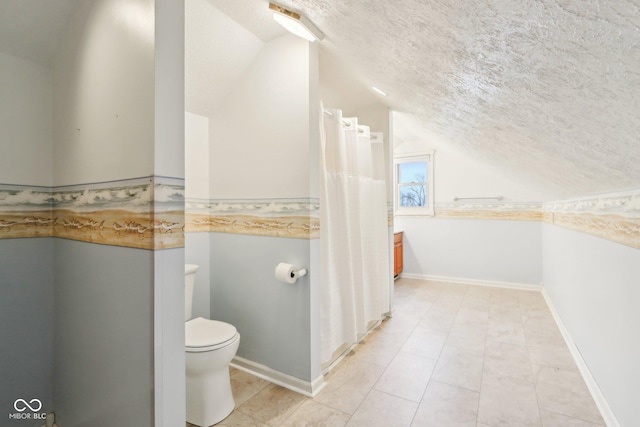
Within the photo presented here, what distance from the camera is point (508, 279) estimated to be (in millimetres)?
3992

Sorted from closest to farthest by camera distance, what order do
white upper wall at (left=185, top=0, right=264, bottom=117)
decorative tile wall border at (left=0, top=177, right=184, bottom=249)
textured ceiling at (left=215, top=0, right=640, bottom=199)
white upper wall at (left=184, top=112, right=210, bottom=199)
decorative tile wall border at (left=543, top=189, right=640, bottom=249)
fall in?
textured ceiling at (left=215, top=0, right=640, bottom=199) < decorative tile wall border at (left=0, top=177, right=184, bottom=249) < decorative tile wall border at (left=543, top=189, right=640, bottom=249) < white upper wall at (left=185, top=0, right=264, bottom=117) < white upper wall at (left=184, top=112, right=210, bottom=199)

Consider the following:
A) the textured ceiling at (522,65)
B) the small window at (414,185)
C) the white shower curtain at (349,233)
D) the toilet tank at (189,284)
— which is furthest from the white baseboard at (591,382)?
the toilet tank at (189,284)

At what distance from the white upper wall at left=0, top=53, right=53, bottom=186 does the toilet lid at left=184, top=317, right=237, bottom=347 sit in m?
1.14

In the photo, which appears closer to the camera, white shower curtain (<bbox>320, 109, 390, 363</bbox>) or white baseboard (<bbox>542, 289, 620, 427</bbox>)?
white baseboard (<bbox>542, 289, 620, 427</bbox>)

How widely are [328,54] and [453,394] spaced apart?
234 cm

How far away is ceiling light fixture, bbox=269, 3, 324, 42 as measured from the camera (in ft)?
4.89

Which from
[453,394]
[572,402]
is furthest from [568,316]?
[453,394]

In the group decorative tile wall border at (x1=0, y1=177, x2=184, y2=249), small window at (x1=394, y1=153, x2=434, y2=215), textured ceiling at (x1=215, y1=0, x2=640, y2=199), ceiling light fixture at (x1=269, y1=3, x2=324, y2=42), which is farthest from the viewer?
small window at (x1=394, y1=153, x2=434, y2=215)

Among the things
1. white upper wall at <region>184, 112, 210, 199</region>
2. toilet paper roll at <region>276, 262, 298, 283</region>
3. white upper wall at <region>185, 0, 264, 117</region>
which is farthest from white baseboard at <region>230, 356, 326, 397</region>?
white upper wall at <region>185, 0, 264, 117</region>

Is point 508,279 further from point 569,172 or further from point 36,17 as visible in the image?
point 36,17

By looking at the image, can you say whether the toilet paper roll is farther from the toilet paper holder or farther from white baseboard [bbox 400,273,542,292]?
white baseboard [bbox 400,273,542,292]

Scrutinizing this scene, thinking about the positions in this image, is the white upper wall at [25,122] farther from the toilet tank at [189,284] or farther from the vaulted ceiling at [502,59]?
the toilet tank at [189,284]

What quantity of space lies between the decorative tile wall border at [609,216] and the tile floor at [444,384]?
1.00m

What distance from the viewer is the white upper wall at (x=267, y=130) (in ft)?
5.95
